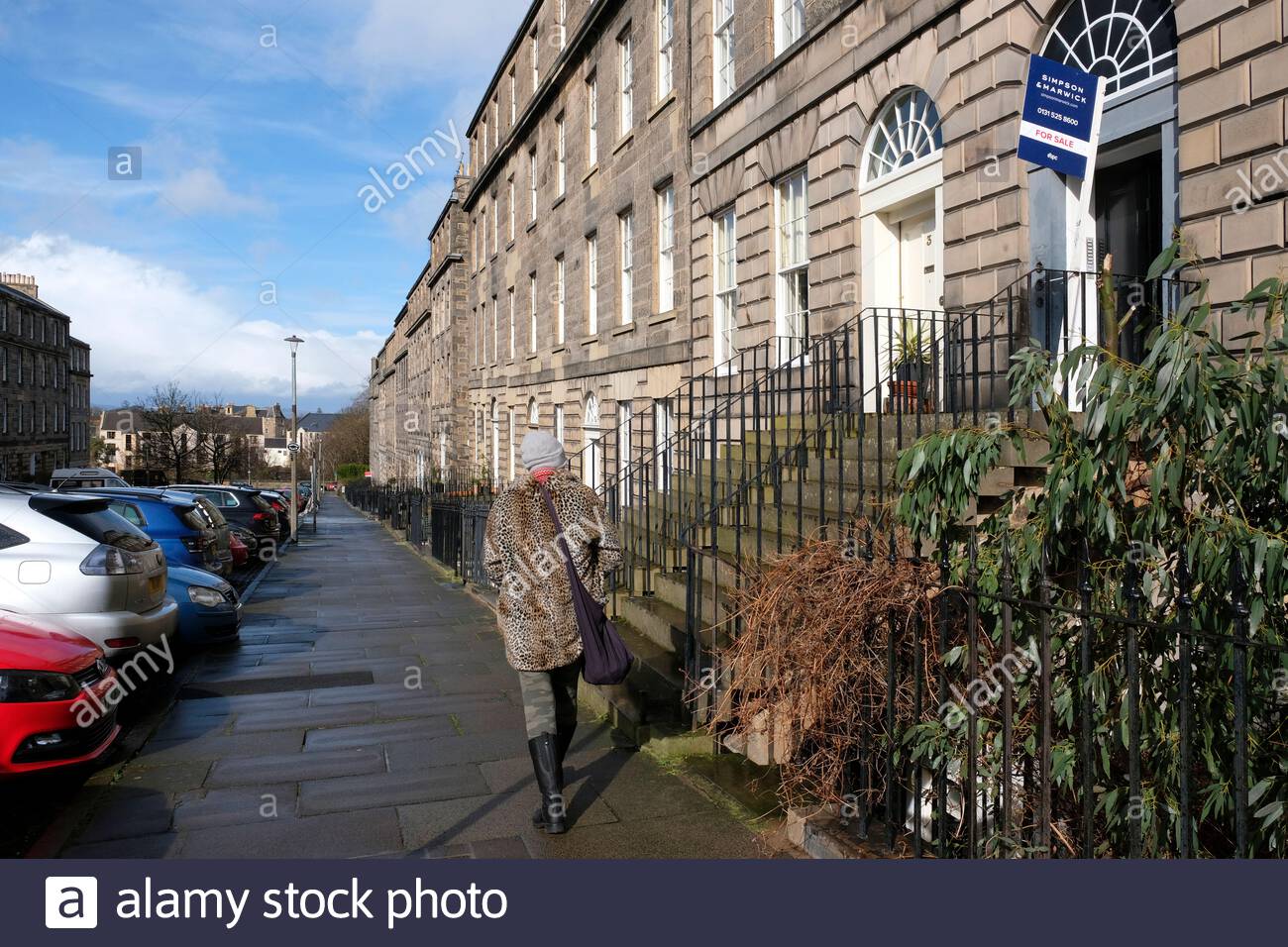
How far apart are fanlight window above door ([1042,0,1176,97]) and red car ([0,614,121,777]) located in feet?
26.7

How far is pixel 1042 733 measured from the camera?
347 centimetres

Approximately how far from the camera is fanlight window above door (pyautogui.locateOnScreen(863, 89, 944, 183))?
1019cm

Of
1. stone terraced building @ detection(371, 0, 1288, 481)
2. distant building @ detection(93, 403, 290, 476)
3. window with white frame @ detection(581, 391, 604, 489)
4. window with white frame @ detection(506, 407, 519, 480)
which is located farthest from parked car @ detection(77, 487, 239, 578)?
distant building @ detection(93, 403, 290, 476)

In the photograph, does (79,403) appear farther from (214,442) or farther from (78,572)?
(78,572)

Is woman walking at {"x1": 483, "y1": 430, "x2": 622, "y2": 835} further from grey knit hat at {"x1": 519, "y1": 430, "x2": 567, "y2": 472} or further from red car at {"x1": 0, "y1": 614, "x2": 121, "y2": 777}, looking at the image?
red car at {"x1": 0, "y1": 614, "x2": 121, "y2": 777}

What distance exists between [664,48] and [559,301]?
8.26m

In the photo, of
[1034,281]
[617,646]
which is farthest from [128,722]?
[1034,281]

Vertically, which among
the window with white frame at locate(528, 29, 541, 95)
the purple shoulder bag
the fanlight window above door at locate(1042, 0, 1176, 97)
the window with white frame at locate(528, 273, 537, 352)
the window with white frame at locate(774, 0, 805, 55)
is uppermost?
the window with white frame at locate(528, 29, 541, 95)

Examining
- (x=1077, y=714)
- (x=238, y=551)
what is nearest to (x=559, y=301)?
(x=238, y=551)

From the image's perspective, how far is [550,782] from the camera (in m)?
4.95

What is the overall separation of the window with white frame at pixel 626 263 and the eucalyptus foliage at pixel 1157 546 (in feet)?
50.6

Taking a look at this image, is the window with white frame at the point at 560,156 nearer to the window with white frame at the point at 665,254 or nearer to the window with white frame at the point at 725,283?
the window with white frame at the point at 665,254
